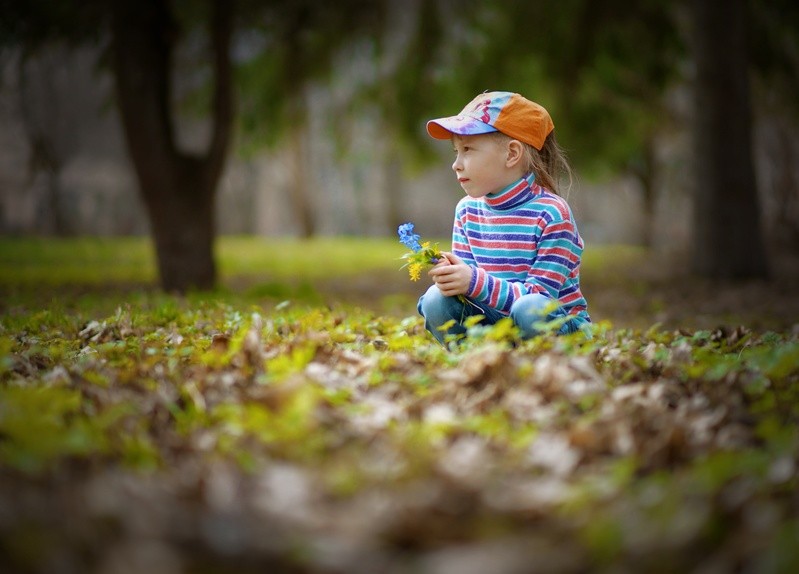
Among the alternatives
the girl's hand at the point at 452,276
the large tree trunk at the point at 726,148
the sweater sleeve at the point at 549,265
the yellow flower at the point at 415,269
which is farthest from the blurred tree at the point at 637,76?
the yellow flower at the point at 415,269

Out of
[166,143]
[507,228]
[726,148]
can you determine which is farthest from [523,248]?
[726,148]

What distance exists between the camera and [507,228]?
11.8 feet

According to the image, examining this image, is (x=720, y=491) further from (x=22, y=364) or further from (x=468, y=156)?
(x=22, y=364)

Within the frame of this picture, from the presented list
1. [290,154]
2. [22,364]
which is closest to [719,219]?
[22,364]

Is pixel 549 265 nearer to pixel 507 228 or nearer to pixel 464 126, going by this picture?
pixel 507 228

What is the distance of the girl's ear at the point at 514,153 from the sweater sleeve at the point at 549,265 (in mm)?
281

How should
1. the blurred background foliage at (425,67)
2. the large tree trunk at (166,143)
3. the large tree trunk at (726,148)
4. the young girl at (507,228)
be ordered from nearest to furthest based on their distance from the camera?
1. the young girl at (507,228)
2. the large tree trunk at (166,143)
3. the large tree trunk at (726,148)
4. the blurred background foliage at (425,67)

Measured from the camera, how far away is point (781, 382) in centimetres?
293

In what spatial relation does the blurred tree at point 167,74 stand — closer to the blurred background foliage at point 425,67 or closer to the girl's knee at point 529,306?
the blurred background foliage at point 425,67

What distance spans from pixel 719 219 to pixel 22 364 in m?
8.49

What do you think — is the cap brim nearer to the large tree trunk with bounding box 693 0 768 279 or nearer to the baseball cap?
the baseball cap

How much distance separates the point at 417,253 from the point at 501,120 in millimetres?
726

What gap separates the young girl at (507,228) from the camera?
344cm

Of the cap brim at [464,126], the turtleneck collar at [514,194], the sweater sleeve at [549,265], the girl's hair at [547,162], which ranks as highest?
the cap brim at [464,126]
